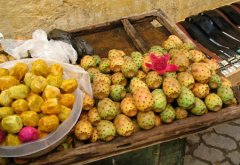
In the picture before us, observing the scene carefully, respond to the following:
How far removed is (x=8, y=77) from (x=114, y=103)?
2.49ft

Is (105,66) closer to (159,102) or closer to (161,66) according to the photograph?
(161,66)

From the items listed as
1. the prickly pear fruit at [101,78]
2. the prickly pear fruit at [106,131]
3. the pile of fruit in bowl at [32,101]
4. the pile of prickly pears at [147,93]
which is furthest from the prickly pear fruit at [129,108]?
the pile of fruit in bowl at [32,101]

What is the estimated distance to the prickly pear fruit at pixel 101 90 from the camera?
8.12 ft

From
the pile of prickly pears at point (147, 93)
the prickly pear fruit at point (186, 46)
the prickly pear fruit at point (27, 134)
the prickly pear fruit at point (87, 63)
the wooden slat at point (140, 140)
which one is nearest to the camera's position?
the prickly pear fruit at point (27, 134)

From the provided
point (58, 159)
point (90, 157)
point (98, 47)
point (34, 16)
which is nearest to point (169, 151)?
point (90, 157)

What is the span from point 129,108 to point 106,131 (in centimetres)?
23

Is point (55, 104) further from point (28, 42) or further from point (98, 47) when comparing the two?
point (98, 47)

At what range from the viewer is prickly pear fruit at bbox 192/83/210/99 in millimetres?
2533

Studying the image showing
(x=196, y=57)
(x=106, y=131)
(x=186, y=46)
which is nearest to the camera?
(x=106, y=131)

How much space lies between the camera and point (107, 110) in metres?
2.38

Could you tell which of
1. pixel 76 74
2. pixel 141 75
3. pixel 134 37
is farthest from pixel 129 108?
pixel 134 37

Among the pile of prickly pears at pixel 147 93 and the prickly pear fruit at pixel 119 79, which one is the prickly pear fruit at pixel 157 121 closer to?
the pile of prickly pears at pixel 147 93

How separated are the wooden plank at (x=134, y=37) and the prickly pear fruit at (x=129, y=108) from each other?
0.74m

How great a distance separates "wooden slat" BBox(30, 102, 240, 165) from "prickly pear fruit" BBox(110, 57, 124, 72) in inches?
22.2
